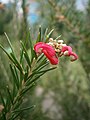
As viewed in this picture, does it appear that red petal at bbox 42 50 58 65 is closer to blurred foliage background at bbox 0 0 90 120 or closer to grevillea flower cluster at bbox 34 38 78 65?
grevillea flower cluster at bbox 34 38 78 65

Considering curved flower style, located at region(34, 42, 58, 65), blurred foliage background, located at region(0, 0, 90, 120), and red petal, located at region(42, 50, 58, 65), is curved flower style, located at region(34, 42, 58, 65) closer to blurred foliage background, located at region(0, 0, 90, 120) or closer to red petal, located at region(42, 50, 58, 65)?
red petal, located at region(42, 50, 58, 65)

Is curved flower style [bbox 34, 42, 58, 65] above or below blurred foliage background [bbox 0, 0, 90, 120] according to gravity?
below

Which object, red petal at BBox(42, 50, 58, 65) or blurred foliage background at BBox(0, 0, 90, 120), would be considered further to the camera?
blurred foliage background at BBox(0, 0, 90, 120)

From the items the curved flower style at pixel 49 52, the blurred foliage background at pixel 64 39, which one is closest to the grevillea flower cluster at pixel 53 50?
the curved flower style at pixel 49 52

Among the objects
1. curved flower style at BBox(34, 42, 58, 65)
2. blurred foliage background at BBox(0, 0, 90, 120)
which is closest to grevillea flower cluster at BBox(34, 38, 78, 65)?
curved flower style at BBox(34, 42, 58, 65)

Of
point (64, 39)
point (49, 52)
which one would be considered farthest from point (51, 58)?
point (64, 39)
